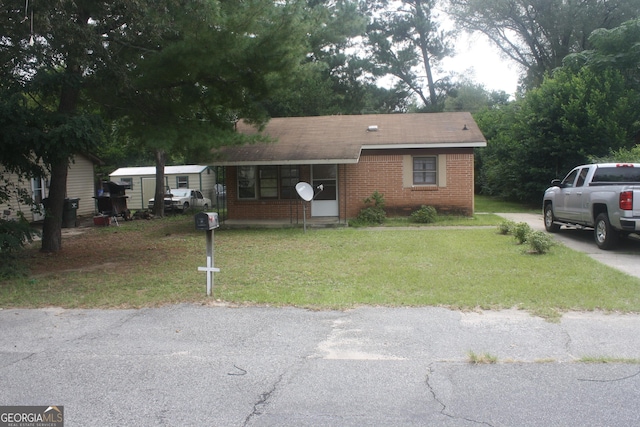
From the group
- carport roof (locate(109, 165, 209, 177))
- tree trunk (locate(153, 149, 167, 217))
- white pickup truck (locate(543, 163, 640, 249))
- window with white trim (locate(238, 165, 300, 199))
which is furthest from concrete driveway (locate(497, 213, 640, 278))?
carport roof (locate(109, 165, 209, 177))

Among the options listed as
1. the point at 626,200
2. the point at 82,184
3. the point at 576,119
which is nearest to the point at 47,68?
the point at 626,200

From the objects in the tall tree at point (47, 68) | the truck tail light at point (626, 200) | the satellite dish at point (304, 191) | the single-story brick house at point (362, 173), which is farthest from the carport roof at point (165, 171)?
the truck tail light at point (626, 200)

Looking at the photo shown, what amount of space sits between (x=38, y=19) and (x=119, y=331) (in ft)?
19.1

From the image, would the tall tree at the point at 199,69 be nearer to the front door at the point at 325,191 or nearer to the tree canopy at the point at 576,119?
the front door at the point at 325,191

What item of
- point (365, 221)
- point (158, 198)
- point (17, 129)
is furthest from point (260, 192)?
point (17, 129)

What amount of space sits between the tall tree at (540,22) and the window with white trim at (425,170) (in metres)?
22.4

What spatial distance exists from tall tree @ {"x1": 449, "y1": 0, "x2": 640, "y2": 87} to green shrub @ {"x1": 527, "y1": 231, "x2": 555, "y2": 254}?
93.5ft

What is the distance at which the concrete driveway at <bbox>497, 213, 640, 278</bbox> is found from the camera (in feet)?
32.3

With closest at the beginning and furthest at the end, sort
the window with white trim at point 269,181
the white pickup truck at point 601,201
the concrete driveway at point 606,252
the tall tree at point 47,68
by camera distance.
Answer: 1. the tall tree at point 47,68
2. the concrete driveway at point 606,252
3. the white pickup truck at point 601,201
4. the window with white trim at point 269,181

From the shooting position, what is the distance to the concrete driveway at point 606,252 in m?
9.84

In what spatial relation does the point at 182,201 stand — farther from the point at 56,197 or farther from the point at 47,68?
the point at 47,68

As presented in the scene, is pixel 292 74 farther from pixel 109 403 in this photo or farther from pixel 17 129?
pixel 109 403

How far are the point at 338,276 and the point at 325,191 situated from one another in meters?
9.98

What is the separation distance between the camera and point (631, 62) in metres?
23.1
